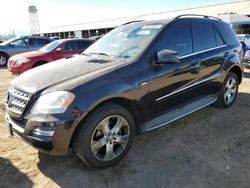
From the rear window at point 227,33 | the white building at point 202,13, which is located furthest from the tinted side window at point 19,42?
the rear window at point 227,33

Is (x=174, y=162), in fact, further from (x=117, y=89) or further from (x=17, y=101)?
(x=17, y=101)

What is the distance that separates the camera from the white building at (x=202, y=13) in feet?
63.0

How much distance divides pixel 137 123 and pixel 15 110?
1.56 m

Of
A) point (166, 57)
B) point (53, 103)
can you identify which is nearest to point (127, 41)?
point (166, 57)

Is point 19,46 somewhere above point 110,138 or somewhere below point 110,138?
below

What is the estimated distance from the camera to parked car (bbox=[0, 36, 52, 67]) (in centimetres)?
1421

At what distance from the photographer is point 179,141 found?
13.5ft

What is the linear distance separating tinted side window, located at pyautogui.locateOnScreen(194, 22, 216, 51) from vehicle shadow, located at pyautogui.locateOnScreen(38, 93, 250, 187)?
4.60ft

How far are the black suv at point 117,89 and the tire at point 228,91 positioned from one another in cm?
35

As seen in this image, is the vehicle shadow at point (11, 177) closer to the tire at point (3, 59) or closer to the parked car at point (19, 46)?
the parked car at point (19, 46)

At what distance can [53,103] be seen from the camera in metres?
2.94

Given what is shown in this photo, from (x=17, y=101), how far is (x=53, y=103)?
0.60 meters

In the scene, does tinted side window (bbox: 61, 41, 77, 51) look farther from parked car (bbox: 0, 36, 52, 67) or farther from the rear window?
the rear window

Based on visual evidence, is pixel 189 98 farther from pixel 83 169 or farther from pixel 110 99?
pixel 83 169
